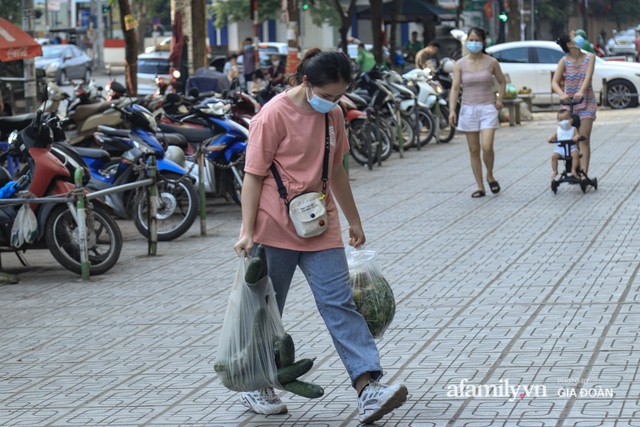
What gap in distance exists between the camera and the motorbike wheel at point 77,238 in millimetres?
10219

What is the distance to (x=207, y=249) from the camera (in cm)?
1172

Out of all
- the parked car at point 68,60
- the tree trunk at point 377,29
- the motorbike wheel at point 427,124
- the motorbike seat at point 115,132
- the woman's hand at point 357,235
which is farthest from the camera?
the parked car at point 68,60

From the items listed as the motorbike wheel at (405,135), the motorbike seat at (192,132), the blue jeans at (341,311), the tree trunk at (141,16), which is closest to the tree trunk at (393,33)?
the motorbike wheel at (405,135)

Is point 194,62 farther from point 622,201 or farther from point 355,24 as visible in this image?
point 355,24

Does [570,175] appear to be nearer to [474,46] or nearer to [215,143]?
[474,46]

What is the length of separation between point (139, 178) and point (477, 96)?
4.04 metres

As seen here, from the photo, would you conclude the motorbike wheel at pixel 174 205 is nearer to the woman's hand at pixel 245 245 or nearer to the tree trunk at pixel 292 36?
the woman's hand at pixel 245 245

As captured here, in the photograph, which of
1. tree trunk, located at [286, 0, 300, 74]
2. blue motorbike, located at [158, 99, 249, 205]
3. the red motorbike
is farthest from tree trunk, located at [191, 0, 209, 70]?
the red motorbike

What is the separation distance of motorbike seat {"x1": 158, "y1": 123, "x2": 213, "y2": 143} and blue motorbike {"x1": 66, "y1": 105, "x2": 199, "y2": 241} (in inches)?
54.8

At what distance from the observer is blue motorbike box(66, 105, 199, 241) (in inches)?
479

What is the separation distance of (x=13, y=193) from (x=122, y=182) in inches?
71.6

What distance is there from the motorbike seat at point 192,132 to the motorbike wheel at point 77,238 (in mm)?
3777

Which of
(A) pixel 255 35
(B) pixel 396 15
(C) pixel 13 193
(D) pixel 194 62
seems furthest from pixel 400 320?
Result: (B) pixel 396 15

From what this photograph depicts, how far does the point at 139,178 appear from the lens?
12.2 meters
